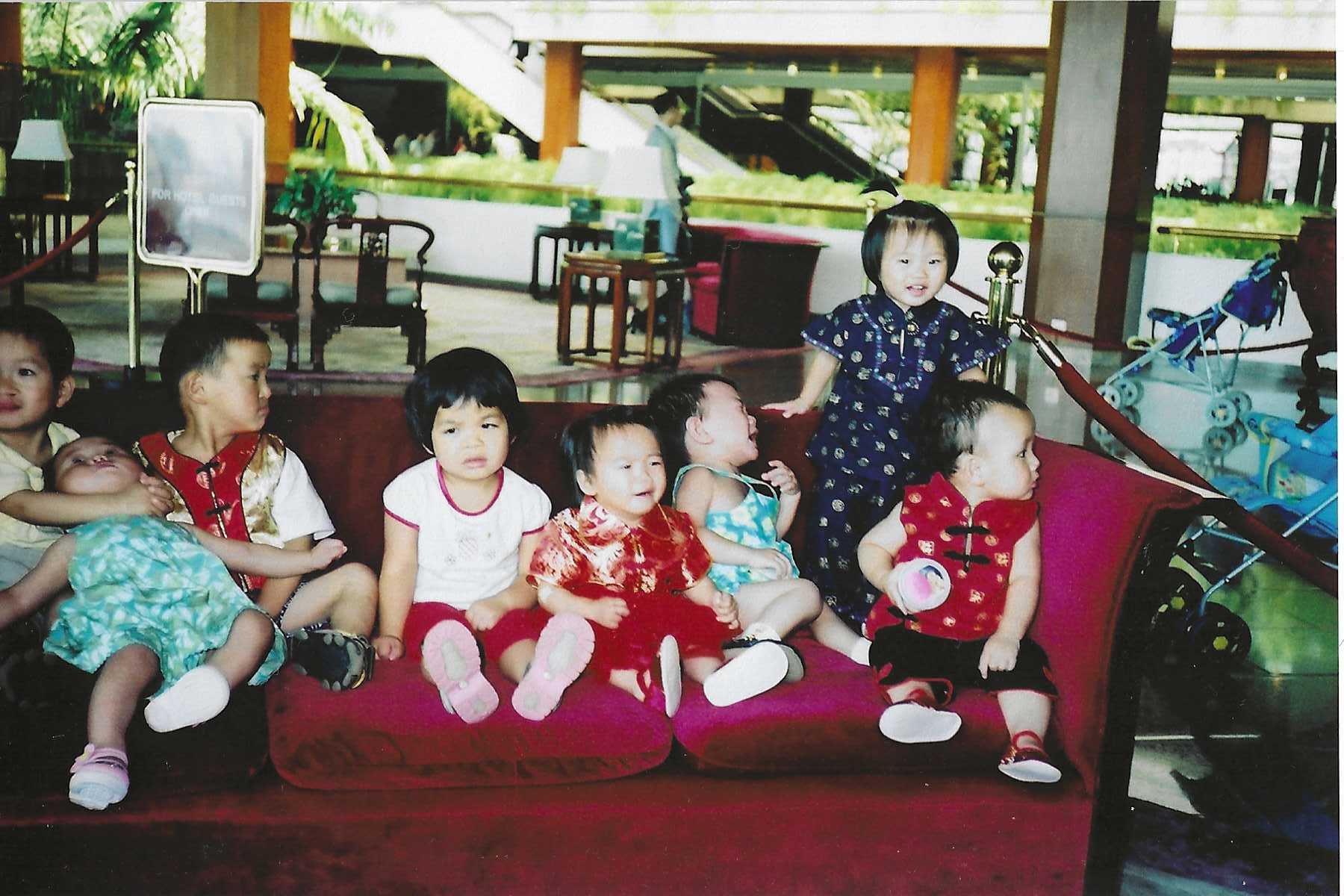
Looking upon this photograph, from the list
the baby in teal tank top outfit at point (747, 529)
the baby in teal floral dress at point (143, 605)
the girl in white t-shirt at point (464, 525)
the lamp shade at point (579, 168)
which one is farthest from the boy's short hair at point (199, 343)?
the lamp shade at point (579, 168)

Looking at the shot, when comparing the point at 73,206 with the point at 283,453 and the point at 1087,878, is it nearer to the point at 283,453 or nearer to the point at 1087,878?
the point at 283,453

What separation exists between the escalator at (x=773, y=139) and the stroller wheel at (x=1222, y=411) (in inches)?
490

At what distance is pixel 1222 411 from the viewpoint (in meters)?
6.43

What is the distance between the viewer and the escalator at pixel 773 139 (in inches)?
730

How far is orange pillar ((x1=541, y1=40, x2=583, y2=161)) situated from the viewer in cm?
1577

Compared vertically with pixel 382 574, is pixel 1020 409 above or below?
above

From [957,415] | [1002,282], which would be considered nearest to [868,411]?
[957,415]

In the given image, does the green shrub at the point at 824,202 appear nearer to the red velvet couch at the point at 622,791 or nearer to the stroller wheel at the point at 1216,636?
the stroller wheel at the point at 1216,636

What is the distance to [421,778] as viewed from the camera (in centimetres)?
208

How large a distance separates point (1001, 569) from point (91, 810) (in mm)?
1605

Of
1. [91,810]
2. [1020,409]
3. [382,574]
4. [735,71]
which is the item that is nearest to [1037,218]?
[1020,409]

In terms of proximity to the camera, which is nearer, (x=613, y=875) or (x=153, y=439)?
(x=613, y=875)

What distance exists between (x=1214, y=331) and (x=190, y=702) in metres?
5.55

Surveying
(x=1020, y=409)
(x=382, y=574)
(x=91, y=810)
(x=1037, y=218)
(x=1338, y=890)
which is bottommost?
(x=1338, y=890)
